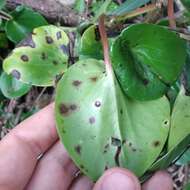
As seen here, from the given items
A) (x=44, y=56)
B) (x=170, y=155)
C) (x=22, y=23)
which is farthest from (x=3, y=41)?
(x=170, y=155)

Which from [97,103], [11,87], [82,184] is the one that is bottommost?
[82,184]

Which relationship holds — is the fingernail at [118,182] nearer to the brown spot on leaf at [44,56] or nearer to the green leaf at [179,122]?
the green leaf at [179,122]

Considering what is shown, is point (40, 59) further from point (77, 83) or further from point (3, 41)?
point (3, 41)

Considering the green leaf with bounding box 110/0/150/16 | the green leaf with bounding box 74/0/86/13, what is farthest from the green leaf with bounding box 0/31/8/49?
the green leaf with bounding box 110/0/150/16

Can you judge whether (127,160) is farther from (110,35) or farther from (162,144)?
(110,35)

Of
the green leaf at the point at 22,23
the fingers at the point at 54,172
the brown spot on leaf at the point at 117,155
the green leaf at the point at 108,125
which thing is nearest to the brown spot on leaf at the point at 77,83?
the green leaf at the point at 108,125

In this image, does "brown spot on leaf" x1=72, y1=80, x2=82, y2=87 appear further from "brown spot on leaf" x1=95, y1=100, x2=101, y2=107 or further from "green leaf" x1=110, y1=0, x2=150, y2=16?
"green leaf" x1=110, y1=0, x2=150, y2=16
